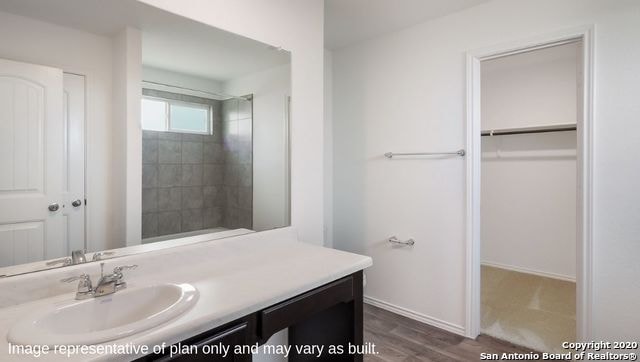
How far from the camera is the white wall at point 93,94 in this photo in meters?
1.16

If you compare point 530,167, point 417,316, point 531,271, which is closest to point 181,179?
point 417,316

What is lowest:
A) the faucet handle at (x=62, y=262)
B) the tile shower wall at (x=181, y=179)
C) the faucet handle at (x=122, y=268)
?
the faucet handle at (x=122, y=268)

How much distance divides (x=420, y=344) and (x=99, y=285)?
6.54 ft

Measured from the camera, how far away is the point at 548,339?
224 centimetres

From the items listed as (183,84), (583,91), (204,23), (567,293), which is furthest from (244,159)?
(567,293)

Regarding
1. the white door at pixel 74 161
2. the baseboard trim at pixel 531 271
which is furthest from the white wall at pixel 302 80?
the baseboard trim at pixel 531 271

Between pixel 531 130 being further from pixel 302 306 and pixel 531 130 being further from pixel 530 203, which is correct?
pixel 302 306

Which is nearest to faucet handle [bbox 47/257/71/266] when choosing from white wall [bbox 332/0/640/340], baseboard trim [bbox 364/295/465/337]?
white wall [bbox 332/0/640/340]

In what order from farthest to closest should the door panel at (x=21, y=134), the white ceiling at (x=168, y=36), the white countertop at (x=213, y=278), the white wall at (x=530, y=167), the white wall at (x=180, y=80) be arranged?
the white wall at (x=530, y=167)
the white wall at (x=180, y=80)
the white ceiling at (x=168, y=36)
the door panel at (x=21, y=134)
the white countertop at (x=213, y=278)

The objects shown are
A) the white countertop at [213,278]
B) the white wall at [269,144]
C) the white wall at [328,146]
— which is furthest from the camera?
the white wall at [328,146]

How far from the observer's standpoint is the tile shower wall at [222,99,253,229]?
5.60ft

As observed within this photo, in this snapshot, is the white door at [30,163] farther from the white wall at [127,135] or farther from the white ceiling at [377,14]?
the white ceiling at [377,14]

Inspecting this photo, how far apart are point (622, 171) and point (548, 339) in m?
1.26

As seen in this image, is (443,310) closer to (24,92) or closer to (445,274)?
A: (445,274)
